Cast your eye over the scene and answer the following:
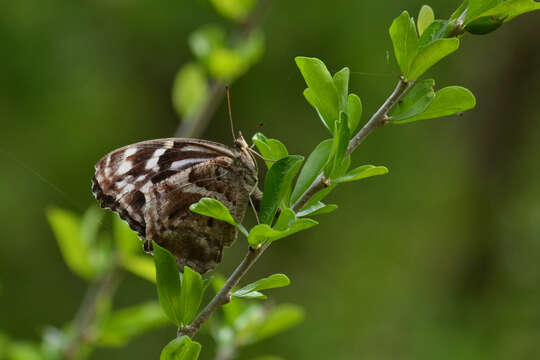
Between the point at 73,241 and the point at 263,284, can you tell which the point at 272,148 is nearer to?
the point at 263,284

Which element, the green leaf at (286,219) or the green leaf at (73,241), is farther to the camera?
the green leaf at (73,241)

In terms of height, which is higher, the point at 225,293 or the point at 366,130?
the point at 366,130

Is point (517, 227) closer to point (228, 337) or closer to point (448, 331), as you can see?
point (448, 331)

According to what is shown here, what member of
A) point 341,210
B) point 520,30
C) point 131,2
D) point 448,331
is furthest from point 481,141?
point 131,2

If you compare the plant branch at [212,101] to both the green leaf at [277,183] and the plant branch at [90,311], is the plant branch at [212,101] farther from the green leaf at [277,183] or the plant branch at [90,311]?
the green leaf at [277,183]

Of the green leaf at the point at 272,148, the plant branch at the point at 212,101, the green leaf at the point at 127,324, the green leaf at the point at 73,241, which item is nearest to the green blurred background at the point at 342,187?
the plant branch at the point at 212,101

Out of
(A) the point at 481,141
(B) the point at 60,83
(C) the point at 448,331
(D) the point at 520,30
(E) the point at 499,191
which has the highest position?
(B) the point at 60,83

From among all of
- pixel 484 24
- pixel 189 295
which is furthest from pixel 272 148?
pixel 484 24
